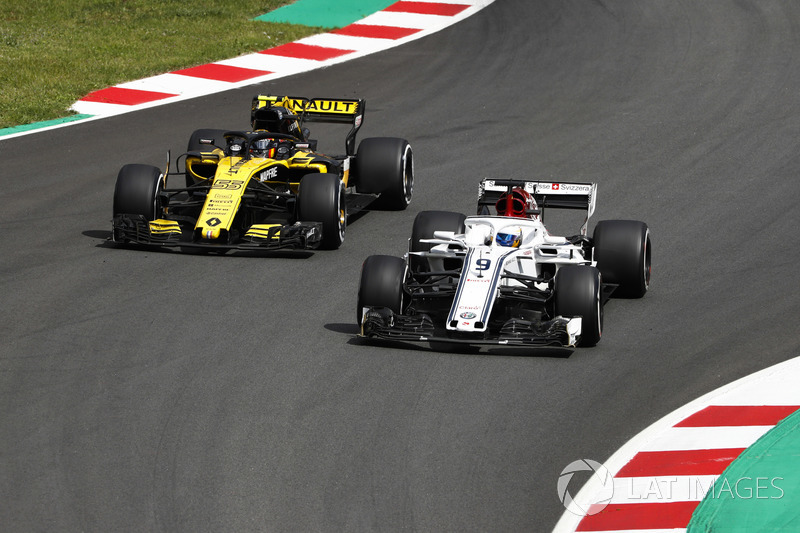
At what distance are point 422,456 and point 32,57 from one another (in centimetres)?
1636

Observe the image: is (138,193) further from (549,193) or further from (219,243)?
(549,193)

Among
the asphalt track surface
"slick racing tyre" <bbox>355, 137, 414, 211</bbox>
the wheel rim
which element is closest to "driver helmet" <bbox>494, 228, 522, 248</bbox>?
the asphalt track surface

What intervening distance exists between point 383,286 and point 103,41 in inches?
595

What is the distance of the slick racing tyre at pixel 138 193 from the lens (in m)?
13.5

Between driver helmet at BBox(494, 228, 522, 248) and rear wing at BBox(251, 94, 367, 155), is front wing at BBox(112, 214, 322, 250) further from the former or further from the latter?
driver helmet at BBox(494, 228, 522, 248)

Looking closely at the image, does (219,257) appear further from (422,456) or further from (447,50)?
(447,50)

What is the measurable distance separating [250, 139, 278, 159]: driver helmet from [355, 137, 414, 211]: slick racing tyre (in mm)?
1356

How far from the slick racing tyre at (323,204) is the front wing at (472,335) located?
311 cm

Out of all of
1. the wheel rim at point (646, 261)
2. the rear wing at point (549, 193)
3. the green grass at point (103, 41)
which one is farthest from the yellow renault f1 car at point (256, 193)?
the green grass at point (103, 41)

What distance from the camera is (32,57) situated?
73.4 feet

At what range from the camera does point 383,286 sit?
1045 centimetres

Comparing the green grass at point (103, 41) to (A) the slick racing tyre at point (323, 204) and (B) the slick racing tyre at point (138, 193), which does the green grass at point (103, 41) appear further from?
(A) the slick racing tyre at point (323, 204)

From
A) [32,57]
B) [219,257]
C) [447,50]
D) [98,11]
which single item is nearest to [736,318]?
[219,257]

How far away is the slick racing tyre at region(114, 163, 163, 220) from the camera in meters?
13.5
